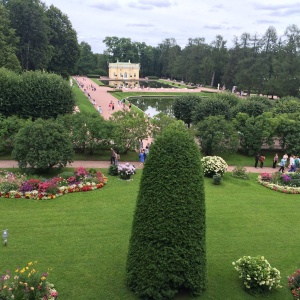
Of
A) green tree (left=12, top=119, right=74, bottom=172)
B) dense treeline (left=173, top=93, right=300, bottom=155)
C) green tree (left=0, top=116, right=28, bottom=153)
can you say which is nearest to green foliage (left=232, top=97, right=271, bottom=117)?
dense treeline (left=173, top=93, right=300, bottom=155)

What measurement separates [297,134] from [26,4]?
37.2 metres

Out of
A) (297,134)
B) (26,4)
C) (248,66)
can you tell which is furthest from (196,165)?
(248,66)

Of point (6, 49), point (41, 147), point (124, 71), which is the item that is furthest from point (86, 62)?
point (41, 147)

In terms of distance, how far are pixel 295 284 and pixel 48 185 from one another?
10204mm

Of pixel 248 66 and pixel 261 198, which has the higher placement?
pixel 248 66

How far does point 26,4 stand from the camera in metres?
43.9

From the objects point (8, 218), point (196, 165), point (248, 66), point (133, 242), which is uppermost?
point (248, 66)

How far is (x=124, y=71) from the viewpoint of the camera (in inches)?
3713

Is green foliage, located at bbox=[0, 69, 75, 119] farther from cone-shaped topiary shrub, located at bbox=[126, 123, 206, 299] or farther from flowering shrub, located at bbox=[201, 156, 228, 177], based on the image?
cone-shaped topiary shrub, located at bbox=[126, 123, 206, 299]

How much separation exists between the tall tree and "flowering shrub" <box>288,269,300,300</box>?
42764 millimetres

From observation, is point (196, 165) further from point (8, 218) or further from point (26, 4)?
point (26, 4)

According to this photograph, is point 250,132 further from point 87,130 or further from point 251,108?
point 87,130

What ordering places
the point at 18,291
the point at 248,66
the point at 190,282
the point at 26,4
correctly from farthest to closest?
the point at 248,66 < the point at 26,4 < the point at 190,282 < the point at 18,291

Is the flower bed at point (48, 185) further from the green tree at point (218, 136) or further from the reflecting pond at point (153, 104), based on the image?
the reflecting pond at point (153, 104)
